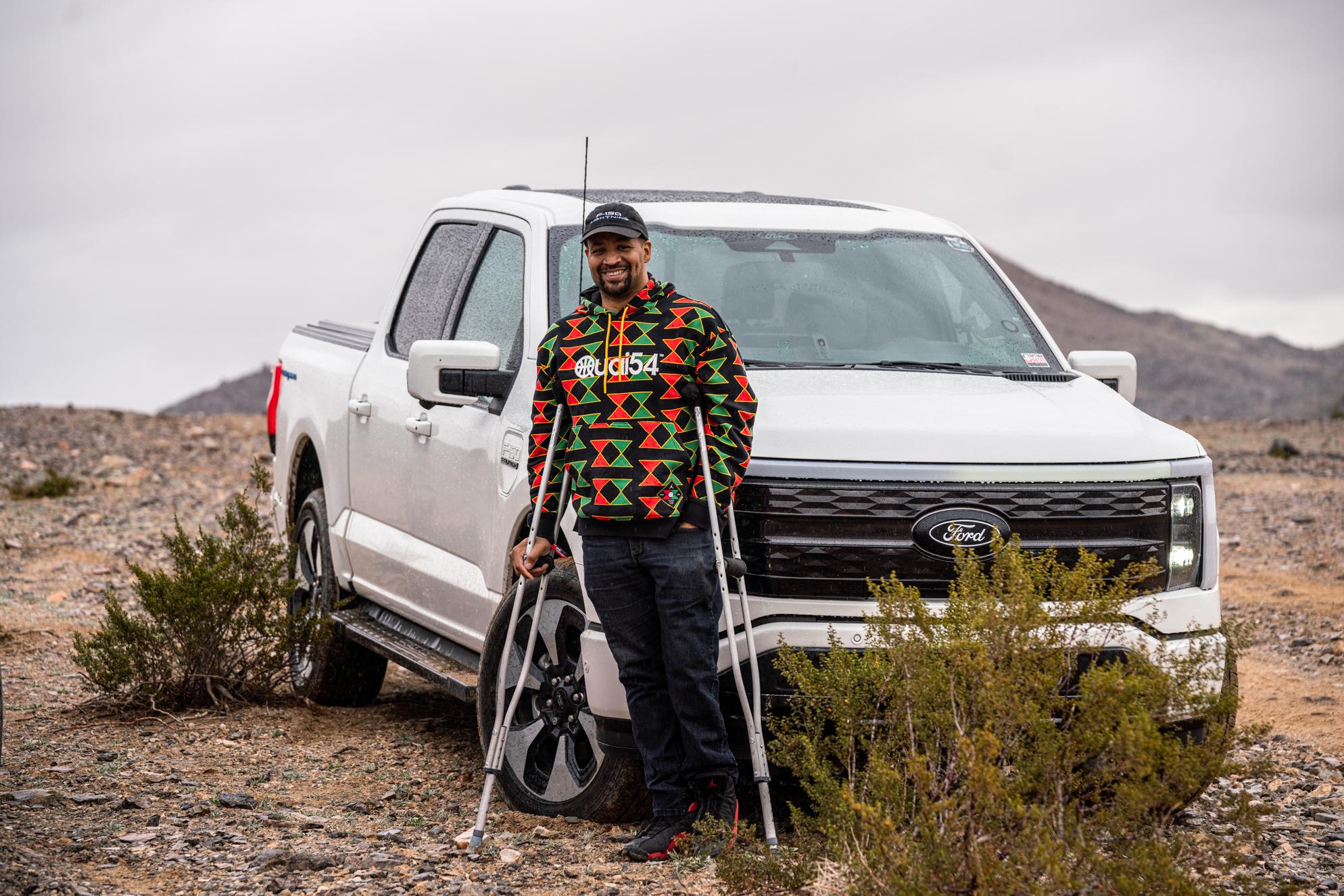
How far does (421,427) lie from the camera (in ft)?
22.6

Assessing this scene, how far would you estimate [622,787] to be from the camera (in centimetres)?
558

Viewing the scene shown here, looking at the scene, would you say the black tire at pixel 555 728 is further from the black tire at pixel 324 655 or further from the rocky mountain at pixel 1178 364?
the rocky mountain at pixel 1178 364

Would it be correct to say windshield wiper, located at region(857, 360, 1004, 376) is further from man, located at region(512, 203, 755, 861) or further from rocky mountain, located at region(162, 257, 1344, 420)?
rocky mountain, located at region(162, 257, 1344, 420)

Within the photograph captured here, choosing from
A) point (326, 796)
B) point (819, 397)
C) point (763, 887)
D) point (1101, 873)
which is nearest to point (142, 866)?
point (326, 796)

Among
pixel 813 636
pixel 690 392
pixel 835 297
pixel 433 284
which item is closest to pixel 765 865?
pixel 813 636

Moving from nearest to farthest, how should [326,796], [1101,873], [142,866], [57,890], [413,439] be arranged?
[1101,873]
[57,890]
[142,866]
[326,796]
[413,439]

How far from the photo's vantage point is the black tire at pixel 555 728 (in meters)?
5.62

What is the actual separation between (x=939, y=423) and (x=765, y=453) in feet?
1.89

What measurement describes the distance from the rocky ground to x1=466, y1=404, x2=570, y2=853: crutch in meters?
0.16

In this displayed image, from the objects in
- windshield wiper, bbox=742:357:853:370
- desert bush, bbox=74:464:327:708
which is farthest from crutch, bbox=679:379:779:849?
desert bush, bbox=74:464:327:708

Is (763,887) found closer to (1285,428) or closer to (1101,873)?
(1101,873)

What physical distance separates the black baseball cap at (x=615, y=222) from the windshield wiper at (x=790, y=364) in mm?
831

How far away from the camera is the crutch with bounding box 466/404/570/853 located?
5414 millimetres

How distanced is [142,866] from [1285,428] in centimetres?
2445
